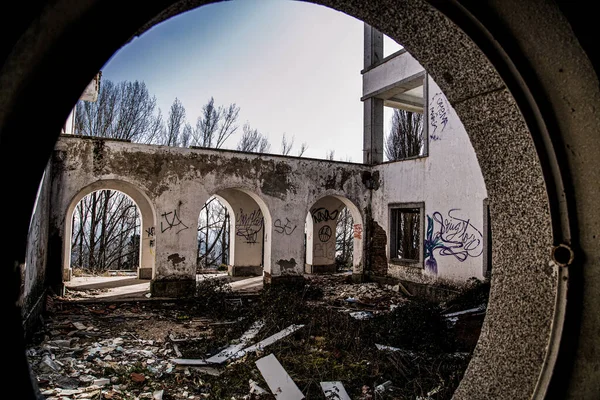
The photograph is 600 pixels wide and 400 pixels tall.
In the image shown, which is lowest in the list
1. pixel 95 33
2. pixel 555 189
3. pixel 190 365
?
pixel 190 365

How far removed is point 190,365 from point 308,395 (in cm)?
203

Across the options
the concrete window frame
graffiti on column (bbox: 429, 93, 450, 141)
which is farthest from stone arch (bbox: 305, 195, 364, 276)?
graffiti on column (bbox: 429, 93, 450, 141)

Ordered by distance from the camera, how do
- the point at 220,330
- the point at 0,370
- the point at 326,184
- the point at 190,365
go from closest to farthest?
the point at 0,370
the point at 190,365
the point at 220,330
the point at 326,184

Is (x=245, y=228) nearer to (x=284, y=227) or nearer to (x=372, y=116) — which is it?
(x=284, y=227)

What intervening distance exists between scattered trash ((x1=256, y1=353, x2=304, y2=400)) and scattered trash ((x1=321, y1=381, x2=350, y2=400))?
28 centimetres

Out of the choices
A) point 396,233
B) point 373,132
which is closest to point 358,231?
point 396,233

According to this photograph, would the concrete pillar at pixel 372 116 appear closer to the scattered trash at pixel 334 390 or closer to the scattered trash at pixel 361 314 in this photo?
the scattered trash at pixel 361 314

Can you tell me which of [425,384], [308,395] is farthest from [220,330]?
[425,384]

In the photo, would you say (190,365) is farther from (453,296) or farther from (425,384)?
(453,296)

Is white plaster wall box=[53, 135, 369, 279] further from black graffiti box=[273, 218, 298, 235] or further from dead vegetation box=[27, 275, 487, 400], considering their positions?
dead vegetation box=[27, 275, 487, 400]

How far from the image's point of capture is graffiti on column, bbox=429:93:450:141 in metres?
10.7

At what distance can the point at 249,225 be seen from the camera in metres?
14.5

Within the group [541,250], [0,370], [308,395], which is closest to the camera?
[0,370]

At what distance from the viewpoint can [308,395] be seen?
4172 millimetres
